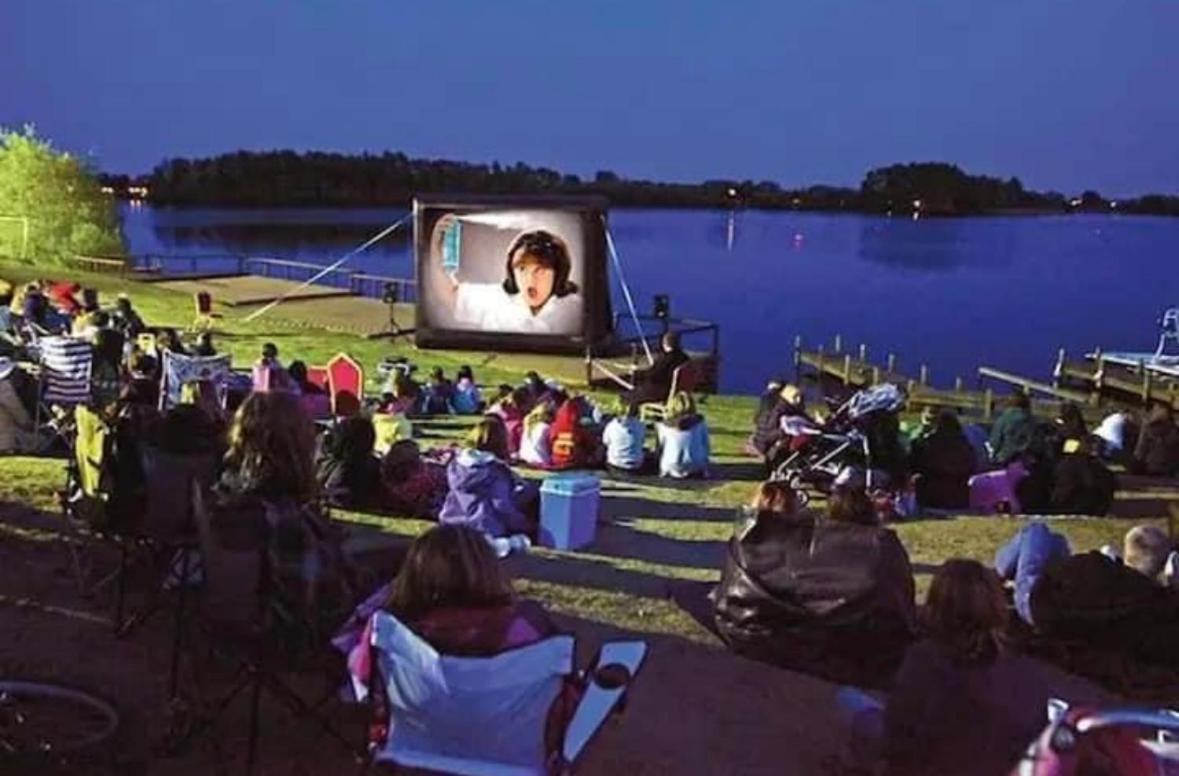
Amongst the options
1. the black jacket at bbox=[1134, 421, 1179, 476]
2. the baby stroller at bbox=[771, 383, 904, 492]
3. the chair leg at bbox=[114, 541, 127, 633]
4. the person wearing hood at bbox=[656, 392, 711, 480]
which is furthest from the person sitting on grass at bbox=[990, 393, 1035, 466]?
the chair leg at bbox=[114, 541, 127, 633]

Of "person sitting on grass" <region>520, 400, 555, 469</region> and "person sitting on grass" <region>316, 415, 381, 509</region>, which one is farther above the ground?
"person sitting on grass" <region>316, 415, 381, 509</region>

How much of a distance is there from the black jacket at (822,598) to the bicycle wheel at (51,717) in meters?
2.92

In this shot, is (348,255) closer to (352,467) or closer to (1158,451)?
(1158,451)

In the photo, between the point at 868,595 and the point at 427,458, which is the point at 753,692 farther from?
the point at 427,458

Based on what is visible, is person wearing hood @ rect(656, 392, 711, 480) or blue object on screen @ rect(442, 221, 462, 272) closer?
person wearing hood @ rect(656, 392, 711, 480)

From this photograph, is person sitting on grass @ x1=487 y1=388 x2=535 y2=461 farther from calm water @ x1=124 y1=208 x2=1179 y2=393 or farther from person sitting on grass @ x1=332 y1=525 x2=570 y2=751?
calm water @ x1=124 y1=208 x2=1179 y2=393

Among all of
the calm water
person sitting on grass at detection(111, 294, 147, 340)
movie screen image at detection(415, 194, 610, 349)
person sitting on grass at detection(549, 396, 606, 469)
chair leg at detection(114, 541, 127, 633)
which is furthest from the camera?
the calm water

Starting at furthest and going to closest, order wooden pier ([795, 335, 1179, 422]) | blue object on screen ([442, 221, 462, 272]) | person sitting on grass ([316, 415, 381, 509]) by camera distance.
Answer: wooden pier ([795, 335, 1179, 422]) < blue object on screen ([442, 221, 462, 272]) < person sitting on grass ([316, 415, 381, 509])

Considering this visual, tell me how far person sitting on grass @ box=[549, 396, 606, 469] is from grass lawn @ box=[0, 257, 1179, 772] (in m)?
0.55

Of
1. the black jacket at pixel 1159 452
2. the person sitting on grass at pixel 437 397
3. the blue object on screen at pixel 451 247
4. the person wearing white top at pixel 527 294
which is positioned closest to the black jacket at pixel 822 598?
the person sitting on grass at pixel 437 397

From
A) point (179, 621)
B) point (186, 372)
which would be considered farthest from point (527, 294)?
point (179, 621)

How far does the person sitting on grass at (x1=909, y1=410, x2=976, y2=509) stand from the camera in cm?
1005

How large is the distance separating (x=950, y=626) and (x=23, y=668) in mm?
3397

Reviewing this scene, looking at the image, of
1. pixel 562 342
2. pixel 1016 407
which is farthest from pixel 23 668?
pixel 562 342
